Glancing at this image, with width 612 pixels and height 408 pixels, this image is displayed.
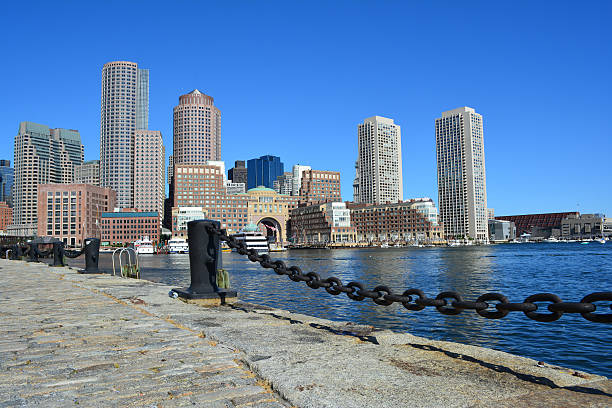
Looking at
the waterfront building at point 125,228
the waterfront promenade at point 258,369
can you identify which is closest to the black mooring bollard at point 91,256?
the waterfront promenade at point 258,369

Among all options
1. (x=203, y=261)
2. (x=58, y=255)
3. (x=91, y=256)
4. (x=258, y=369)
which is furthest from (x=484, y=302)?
(x=58, y=255)

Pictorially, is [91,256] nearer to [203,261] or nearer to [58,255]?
[58,255]

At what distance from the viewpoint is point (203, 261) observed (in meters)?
8.92

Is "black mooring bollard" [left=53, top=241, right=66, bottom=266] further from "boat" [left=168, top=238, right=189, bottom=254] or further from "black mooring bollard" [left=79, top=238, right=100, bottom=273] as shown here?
"boat" [left=168, top=238, right=189, bottom=254]

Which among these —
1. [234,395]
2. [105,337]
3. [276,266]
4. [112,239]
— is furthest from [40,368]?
[112,239]

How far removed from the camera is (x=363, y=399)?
344 centimetres

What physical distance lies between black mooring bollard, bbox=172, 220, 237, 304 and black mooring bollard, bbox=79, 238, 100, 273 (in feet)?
39.1

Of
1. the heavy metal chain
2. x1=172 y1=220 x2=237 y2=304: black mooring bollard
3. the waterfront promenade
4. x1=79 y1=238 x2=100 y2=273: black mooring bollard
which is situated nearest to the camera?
the waterfront promenade

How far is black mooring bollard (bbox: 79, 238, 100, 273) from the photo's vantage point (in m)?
19.5

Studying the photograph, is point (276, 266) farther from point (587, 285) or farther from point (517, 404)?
point (587, 285)

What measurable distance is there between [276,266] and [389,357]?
3.07 meters

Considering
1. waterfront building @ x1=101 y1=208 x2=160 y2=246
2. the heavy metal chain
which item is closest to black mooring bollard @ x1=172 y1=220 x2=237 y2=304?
the heavy metal chain

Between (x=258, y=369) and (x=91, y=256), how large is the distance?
17655mm

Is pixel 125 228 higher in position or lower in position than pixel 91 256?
higher
